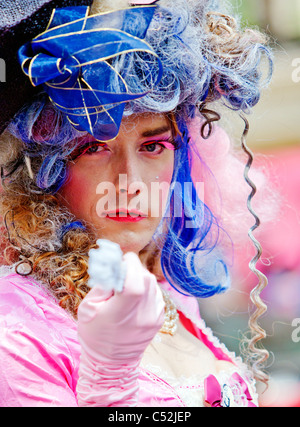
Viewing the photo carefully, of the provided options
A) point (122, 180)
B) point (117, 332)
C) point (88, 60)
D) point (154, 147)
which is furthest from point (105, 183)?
point (117, 332)

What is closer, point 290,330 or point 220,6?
point 220,6

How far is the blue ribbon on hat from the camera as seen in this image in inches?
32.9

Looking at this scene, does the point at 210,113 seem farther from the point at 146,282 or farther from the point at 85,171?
the point at 146,282

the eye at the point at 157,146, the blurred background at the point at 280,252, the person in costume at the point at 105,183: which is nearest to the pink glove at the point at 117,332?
the person in costume at the point at 105,183

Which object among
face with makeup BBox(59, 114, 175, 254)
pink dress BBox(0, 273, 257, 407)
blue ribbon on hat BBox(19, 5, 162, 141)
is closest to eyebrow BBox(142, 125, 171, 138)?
face with makeup BBox(59, 114, 175, 254)

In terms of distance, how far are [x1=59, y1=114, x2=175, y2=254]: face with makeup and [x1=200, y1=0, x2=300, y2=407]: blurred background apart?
0.75 metres

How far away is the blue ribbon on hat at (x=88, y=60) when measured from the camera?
836 mm

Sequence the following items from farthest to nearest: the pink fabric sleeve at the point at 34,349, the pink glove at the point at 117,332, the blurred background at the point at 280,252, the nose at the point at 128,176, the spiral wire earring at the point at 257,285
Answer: the blurred background at the point at 280,252, the spiral wire earring at the point at 257,285, the nose at the point at 128,176, the pink fabric sleeve at the point at 34,349, the pink glove at the point at 117,332

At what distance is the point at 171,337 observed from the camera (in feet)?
4.25

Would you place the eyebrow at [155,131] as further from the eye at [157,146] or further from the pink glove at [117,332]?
the pink glove at [117,332]

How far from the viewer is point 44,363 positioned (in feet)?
A: 2.80

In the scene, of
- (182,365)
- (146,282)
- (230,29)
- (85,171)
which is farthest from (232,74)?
(182,365)

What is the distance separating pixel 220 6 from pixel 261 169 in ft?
2.15

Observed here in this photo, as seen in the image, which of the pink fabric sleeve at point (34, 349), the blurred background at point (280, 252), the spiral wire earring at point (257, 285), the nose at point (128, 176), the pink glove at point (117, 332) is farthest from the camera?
the blurred background at point (280, 252)
